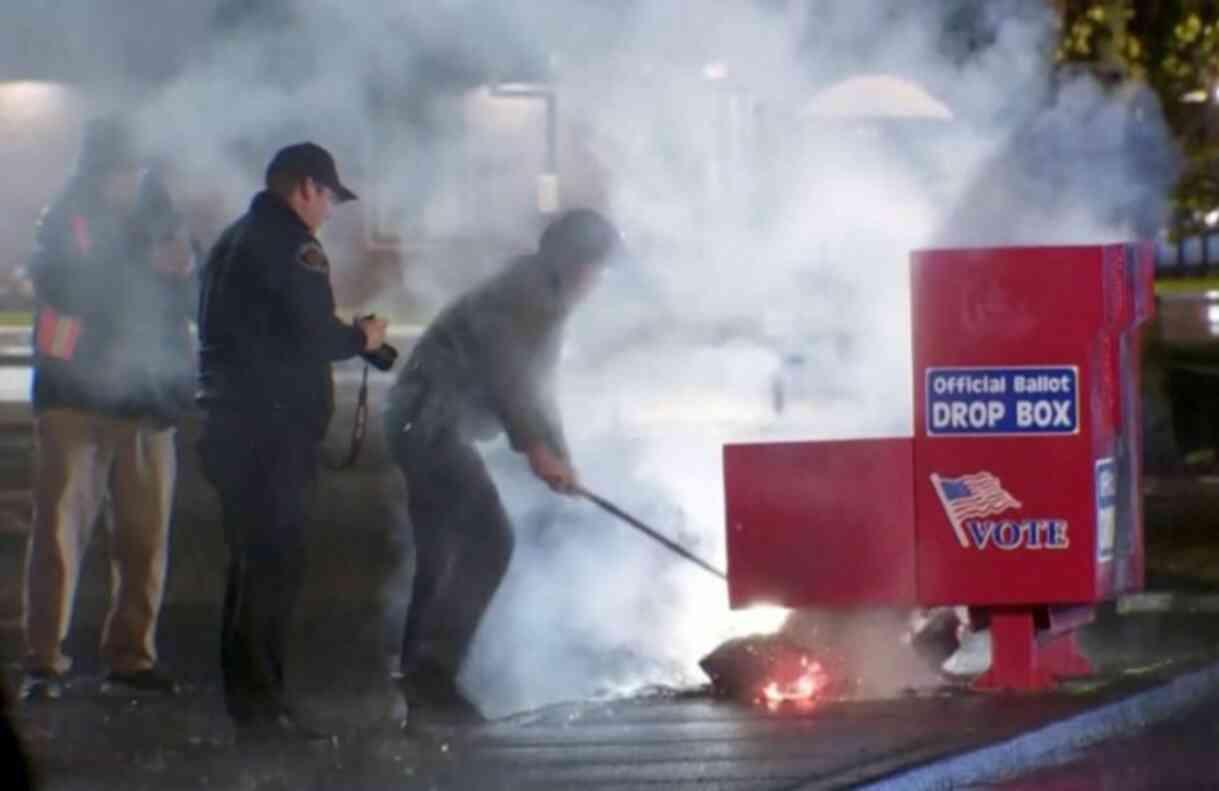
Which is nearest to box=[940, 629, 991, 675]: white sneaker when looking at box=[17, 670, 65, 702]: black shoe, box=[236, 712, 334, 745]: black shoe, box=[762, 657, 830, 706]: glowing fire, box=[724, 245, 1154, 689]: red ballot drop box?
box=[724, 245, 1154, 689]: red ballot drop box

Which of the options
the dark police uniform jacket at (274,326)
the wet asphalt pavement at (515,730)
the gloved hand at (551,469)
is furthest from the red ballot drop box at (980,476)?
the dark police uniform jacket at (274,326)

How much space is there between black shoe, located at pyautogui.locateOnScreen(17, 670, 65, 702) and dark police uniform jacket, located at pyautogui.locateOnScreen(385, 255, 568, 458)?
4.53 feet

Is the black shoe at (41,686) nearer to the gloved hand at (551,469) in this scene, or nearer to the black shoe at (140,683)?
the black shoe at (140,683)

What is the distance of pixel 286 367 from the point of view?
8133mm

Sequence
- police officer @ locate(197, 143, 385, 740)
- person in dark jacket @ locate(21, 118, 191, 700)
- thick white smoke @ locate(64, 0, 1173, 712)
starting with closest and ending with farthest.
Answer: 1. police officer @ locate(197, 143, 385, 740)
2. person in dark jacket @ locate(21, 118, 191, 700)
3. thick white smoke @ locate(64, 0, 1173, 712)

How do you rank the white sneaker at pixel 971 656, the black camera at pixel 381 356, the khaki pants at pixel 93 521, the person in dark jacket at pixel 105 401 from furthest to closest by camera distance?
the white sneaker at pixel 971 656 < the khaki pants at pixel 93 521 < the person in dark jacket at pixel 105 401 < the black camera at pixel 381 356

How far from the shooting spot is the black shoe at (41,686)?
9.00 m

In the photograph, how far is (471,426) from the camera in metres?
8.81

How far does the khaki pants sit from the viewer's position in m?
9.12

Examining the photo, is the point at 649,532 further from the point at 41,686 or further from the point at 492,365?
the point at 41,686

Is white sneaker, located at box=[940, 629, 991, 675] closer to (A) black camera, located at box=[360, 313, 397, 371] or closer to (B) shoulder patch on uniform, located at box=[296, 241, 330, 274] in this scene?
(A) black camera, located at box=[360, 313, 397, 371]

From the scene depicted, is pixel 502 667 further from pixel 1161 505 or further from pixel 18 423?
pixel 18 423

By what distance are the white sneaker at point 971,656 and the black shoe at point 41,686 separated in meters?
2.91

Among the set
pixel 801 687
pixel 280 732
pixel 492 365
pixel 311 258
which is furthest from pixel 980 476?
pixel 280 732
